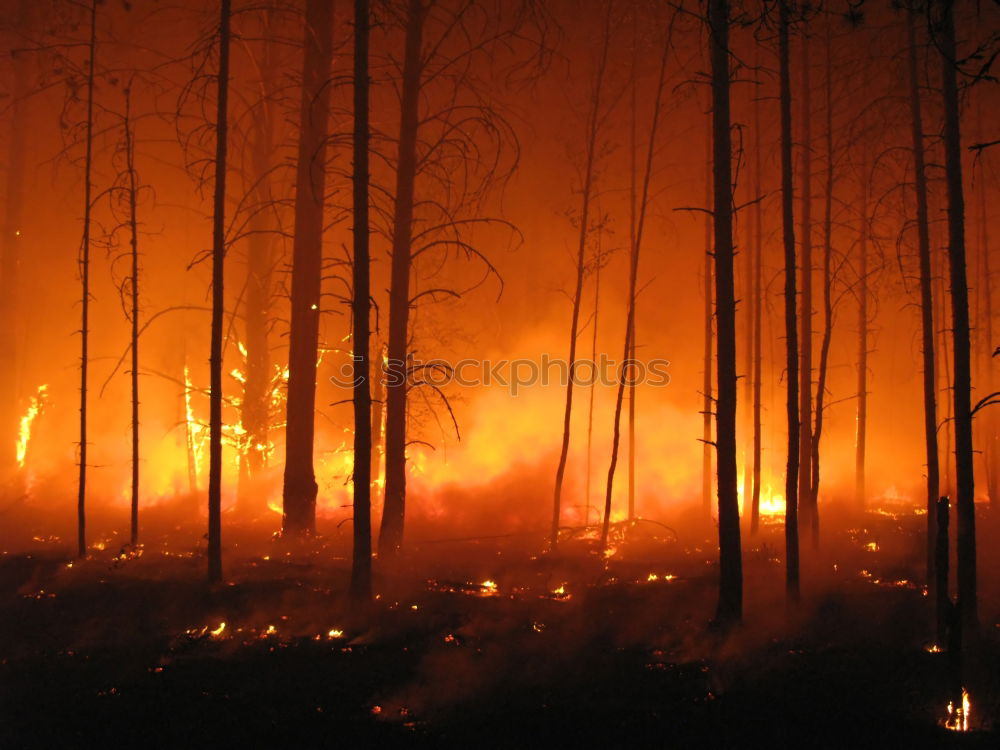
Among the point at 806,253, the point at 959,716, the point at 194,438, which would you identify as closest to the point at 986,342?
the point at 806,253

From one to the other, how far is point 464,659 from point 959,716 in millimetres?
5076

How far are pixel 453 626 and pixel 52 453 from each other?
25.5 meters

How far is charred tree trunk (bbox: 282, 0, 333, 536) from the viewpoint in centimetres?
1328

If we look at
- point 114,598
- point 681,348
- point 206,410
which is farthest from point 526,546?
point 681,348

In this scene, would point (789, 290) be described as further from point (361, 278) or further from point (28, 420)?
point (28, 420)

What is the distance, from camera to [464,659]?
25.5 feet

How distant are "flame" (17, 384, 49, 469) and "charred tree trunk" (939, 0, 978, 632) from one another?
91.9 feet

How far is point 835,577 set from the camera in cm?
1147

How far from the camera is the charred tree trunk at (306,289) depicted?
13281 mm

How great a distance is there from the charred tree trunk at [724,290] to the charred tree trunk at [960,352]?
2854 mm

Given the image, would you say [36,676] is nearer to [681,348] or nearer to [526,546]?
[526,546]

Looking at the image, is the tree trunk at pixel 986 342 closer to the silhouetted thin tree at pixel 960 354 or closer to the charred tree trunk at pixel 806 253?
the charred tree trunk at pixel 806 253

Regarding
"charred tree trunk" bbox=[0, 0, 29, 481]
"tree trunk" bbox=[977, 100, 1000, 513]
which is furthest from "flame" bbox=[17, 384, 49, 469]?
"tree trunk" bbox=[977, 100, 1000, 513]

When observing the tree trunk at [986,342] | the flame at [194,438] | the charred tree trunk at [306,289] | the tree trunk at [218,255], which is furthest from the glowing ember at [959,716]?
the flame at [194,438]
